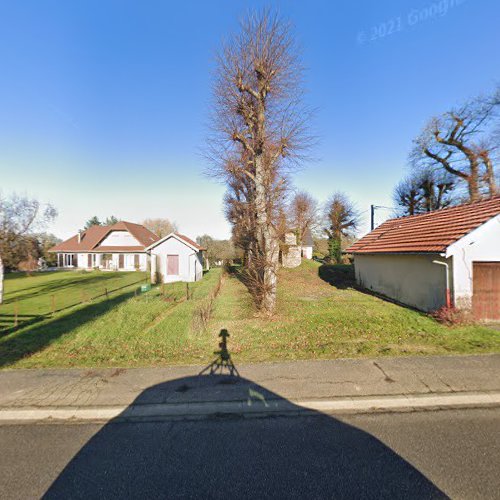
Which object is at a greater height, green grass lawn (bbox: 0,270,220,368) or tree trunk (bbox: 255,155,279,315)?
tree trunk (bbox: 255,155,279,315)

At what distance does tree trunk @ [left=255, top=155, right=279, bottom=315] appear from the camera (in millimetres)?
8906

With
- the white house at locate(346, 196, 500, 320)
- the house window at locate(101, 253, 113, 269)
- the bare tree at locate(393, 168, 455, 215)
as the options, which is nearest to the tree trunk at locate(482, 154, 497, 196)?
the bare tree at locate(393, 168, 455, 215)

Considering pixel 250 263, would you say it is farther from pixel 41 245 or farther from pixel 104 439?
pixel 41 245

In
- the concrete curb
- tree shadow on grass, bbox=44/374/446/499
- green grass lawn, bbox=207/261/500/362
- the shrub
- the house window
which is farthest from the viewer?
the house window

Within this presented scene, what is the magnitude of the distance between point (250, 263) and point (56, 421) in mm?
6607

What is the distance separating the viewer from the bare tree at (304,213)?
3189 cm

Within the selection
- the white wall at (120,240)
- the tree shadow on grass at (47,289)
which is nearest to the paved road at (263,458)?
the tree shadow on grass at (47,289)

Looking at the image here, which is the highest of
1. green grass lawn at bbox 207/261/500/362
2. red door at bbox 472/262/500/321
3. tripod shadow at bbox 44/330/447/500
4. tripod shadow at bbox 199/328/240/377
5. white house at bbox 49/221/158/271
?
white house at bbox 49/221/158/271

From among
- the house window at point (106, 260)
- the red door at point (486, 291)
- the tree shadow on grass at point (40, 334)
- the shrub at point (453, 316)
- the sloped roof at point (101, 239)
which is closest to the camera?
the tree shadow on grass at point (40, 334)

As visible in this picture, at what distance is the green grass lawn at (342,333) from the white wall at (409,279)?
670 millimetres

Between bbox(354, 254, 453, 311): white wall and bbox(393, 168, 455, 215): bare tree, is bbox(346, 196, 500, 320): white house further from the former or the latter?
bbox(393, 168, 455, 215): bare tree

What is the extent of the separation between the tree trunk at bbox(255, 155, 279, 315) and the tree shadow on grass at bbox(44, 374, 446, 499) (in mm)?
5180

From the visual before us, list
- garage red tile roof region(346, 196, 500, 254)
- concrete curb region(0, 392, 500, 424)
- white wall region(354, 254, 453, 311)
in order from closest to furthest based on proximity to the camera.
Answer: concrete curb region(0, 392, 500, 424), garage red tile roof region(346, 196, 500, 254), white wall region(354, 254, 453, 311)

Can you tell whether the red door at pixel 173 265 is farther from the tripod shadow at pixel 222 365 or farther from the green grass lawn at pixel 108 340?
the tripod shadow at pixel 222 365
